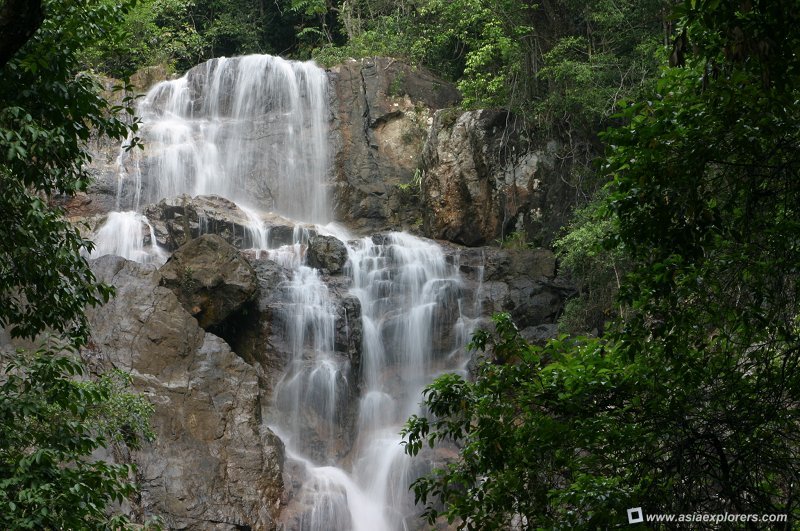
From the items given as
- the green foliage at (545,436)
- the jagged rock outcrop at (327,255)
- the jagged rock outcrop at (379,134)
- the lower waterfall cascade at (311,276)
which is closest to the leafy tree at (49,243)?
the green foliage at (545,436)

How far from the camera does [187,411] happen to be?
1474 cm

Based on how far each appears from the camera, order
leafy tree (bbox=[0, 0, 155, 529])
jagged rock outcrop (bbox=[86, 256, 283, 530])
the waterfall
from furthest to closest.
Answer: the waterfall, jagged rock outcrop (bbox=[86, 256, 283, 530]), leafy tree (bbox=[0, 0, 155, 529])

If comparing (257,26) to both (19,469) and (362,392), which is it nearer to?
(362,392)

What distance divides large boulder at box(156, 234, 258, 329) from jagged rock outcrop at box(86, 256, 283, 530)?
1013 millimetres

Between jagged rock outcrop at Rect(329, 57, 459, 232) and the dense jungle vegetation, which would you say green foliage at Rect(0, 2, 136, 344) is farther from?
jagged rock outcrop at Rect(329, 57, 459, 232)

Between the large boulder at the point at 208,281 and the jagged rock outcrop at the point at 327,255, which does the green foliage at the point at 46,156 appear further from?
the jagged rock outcrop at the point at 327,255

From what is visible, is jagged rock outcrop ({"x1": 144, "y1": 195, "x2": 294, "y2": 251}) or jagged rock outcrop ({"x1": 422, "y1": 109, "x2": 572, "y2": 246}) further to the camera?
jagged rock outcrop ({"x1": 422, "y1": 109, "x2": 572, "y2": 246})

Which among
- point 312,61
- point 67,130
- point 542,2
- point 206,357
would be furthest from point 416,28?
point 67,130

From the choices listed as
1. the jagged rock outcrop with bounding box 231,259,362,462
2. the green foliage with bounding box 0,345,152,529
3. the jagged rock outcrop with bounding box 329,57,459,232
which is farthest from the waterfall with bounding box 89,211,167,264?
the green foliage with bounding box 0,345,152,529

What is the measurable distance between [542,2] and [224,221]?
10.3 m

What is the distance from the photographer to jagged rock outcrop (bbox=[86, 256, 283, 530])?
44.9ft

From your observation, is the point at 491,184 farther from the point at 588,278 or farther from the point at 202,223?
the point at 202,223

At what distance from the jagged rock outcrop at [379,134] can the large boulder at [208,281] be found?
22.4 ft

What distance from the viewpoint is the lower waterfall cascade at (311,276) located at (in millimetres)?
16531
